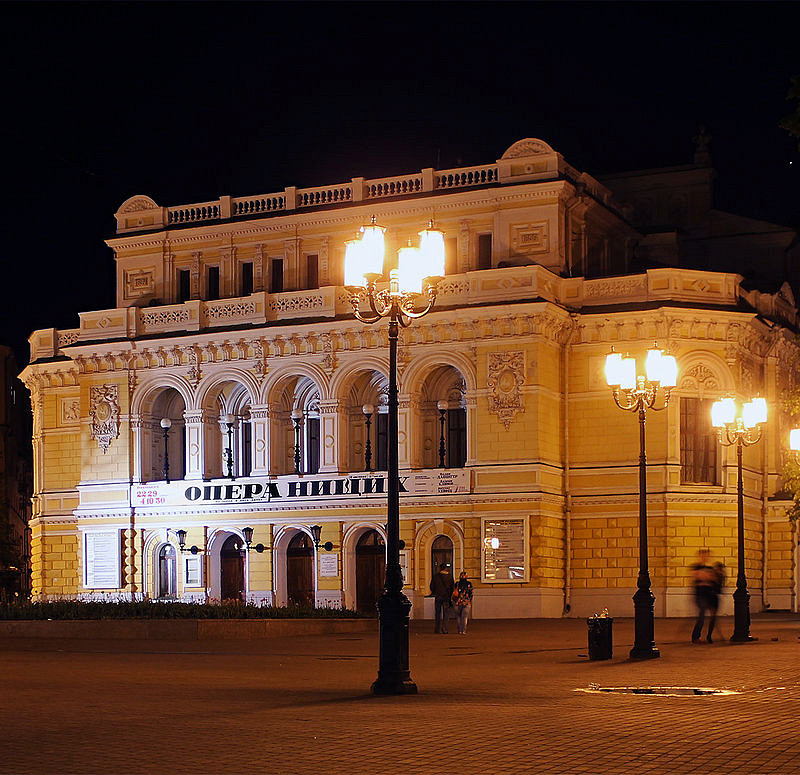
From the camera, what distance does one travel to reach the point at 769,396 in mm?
60125

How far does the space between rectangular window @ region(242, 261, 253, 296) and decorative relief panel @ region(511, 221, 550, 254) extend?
12.3m

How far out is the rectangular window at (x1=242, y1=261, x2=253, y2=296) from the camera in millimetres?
63188

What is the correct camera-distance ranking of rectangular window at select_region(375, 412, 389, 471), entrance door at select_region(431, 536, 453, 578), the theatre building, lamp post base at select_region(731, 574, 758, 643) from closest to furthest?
lamp post base at select_region(731, 574, 758, 643) → the theatre building → entrance door at select_region(431, 536, 453, 578) → rectangular window at select_region(375, 412, 389, 471)

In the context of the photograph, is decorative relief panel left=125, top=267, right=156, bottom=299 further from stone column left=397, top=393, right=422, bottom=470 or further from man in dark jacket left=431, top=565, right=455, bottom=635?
man in dark jacket left=431, top=565, right=455, bottom=635

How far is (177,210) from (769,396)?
26641 mm

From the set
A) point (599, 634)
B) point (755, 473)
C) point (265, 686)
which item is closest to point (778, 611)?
point (755, 473)

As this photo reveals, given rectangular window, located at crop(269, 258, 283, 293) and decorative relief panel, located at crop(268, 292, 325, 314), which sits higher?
rectangular window, located at crop(269, 258, 283, 293)

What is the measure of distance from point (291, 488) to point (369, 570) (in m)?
4.50

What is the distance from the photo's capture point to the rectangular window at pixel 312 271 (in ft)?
203

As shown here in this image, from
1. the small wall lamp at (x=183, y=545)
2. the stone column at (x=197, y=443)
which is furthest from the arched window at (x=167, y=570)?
the stone column at (x=197, y=443)

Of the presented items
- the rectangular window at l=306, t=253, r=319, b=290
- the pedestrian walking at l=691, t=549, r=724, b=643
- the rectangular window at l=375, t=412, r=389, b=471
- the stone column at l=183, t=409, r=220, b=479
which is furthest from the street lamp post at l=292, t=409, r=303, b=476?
the pedestrian walking at l=691, t=549, r=724, b=643

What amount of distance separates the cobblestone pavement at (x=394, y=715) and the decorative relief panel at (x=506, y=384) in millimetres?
24341

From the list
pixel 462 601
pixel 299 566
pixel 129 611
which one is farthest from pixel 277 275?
pixel 129 611

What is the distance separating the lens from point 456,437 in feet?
191
